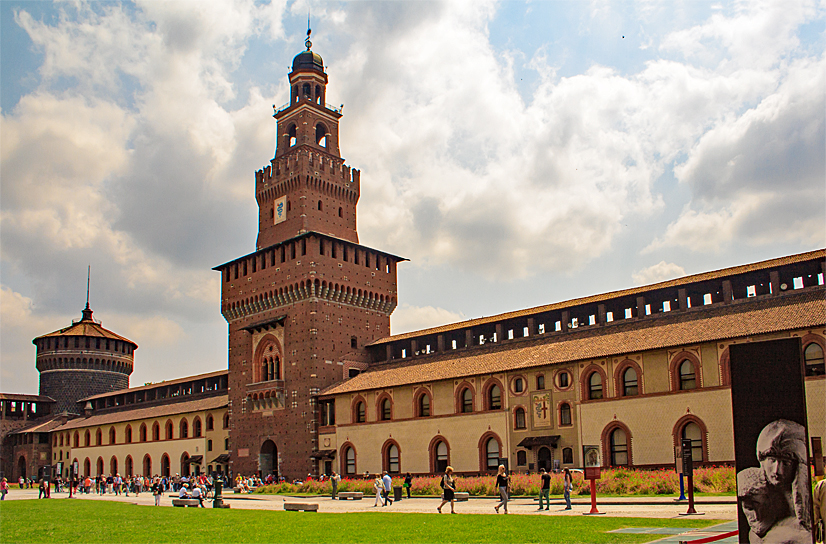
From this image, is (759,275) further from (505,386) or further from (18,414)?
(18,414)

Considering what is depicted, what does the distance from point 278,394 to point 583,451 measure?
2600 cm

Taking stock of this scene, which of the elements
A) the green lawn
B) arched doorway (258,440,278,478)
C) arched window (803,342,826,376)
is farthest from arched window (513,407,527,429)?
arched doorway (258,440,278,478)

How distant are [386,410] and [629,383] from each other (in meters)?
18.5

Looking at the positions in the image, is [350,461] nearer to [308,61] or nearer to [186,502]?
[186,502]

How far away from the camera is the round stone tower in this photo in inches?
3681

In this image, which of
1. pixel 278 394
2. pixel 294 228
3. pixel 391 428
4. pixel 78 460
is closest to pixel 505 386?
pixel 391 428

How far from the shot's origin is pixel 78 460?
86812 mm

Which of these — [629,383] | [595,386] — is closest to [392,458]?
[595,386]

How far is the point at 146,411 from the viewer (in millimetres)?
78500

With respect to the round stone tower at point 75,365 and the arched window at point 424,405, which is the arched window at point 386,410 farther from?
the round stone tower at point 75,365

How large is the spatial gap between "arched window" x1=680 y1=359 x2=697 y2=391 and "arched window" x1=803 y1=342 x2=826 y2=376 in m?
5.35

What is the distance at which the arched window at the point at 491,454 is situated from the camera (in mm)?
45928

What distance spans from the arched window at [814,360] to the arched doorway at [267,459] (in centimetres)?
3945

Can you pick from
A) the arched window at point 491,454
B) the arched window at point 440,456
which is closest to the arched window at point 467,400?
the arched window at point 491,454
